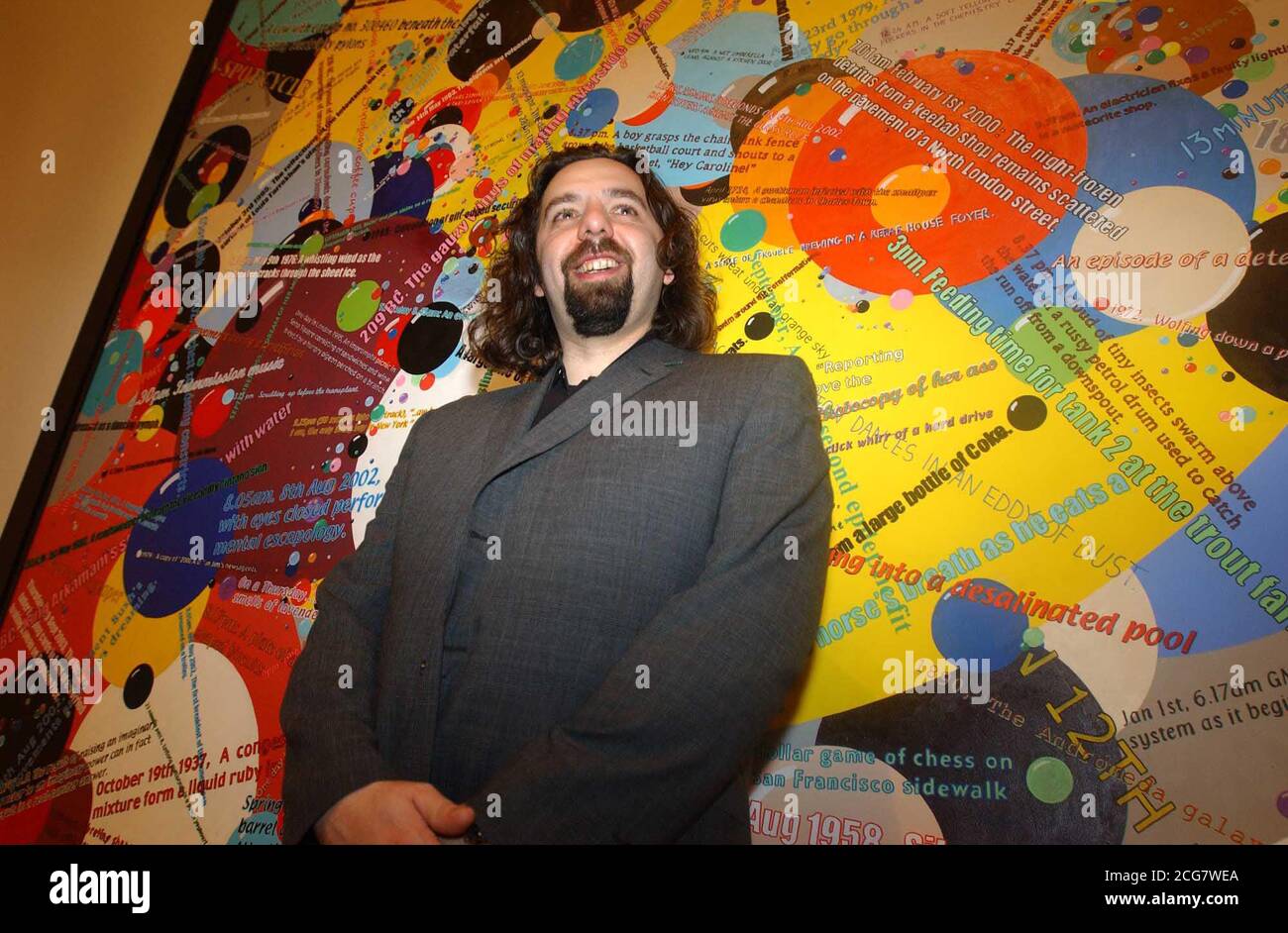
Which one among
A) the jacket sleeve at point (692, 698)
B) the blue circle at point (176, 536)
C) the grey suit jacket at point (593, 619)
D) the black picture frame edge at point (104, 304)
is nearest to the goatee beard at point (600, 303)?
the grey suit jacket at point (593, 619)

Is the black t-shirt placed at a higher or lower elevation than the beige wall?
lower

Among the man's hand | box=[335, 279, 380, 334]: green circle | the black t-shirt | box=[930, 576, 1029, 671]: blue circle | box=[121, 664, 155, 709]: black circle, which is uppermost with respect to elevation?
box=[335, 279, 380, 334]: green circle

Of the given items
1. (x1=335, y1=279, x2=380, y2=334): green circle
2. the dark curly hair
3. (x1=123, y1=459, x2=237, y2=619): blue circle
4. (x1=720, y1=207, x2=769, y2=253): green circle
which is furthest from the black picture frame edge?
(x1=720, y1=207, x2=769, y2=253): green circle

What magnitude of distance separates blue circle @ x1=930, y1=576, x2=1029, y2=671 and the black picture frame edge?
226cm

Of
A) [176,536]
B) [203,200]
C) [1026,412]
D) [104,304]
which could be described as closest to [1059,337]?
[1026,412]

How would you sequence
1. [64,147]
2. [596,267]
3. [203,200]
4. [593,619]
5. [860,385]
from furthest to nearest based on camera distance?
[64,147] < [203,200] < [596,267] < [860,385] < [593,619]

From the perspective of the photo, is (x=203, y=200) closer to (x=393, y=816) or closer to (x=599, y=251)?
(x=599, y=251)

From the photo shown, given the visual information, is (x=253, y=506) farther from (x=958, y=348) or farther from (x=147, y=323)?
(x=958, y=348)

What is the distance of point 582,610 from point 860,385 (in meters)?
0.64

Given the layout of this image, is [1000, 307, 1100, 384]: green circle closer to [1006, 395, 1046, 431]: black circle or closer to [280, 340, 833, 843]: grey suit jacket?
[1006, 395, 1046, 431]: black circle

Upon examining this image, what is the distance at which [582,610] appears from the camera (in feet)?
3.88

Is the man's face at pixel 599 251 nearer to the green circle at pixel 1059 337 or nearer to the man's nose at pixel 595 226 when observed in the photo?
the man's nose at pixel 595 226

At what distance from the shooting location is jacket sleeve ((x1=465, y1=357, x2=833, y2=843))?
0.98 meters

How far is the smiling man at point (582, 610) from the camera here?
1014 mm
